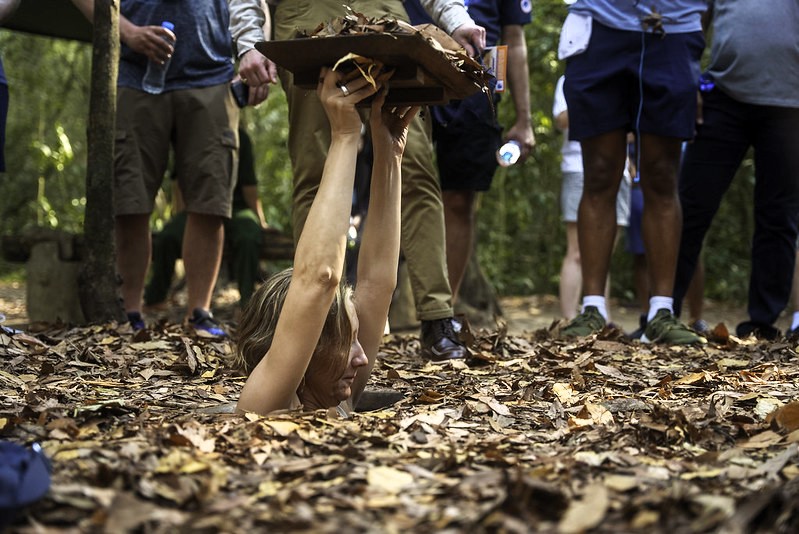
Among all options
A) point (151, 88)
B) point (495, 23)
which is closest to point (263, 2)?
point (151, 88)

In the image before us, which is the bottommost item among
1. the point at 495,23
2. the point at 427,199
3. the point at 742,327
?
the point at 742,327

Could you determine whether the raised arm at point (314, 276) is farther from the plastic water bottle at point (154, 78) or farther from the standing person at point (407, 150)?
the plastic water bottle at point (154, 78)

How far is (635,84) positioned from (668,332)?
3.98 feet

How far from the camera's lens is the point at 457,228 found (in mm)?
4898

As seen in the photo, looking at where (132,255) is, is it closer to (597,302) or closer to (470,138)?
(470,138)

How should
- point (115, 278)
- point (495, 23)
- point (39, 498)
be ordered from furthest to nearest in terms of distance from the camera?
1. point (495, 23)
2. point (115, 278)
3. point (39, 498)

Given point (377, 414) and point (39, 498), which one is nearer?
point (39, 498)

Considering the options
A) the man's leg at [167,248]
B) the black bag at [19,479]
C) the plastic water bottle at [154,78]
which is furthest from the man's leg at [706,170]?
the man's leg at [167,248]

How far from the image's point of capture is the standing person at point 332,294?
2.43 metres

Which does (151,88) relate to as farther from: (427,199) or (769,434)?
(769,434)

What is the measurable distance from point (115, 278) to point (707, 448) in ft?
10.4

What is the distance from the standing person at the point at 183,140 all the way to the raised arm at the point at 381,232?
2018 millimetres

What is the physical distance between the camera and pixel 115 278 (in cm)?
472

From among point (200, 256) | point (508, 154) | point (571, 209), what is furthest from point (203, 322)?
point (571, 209)
